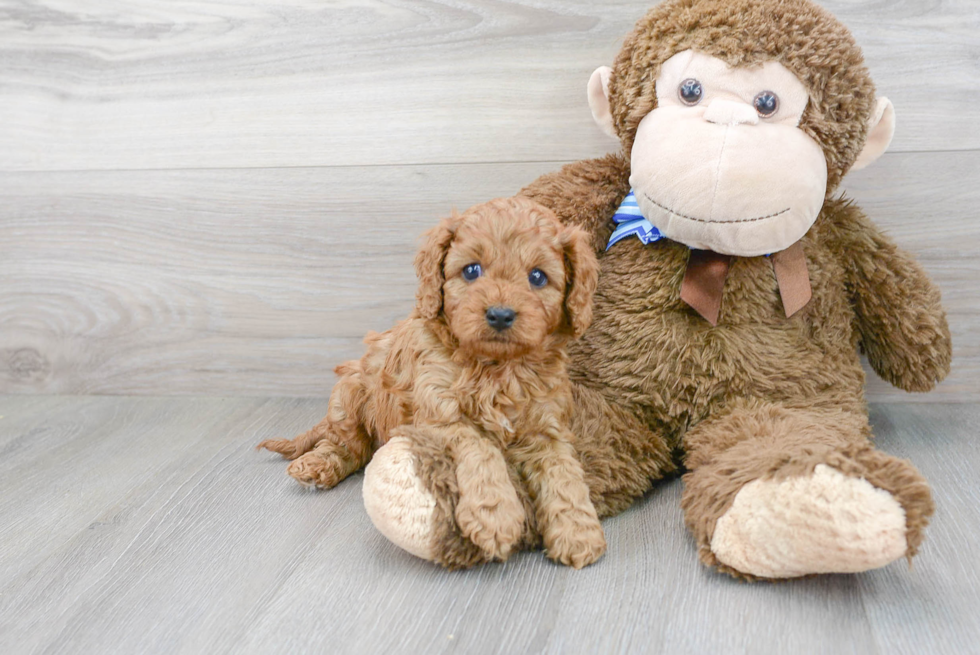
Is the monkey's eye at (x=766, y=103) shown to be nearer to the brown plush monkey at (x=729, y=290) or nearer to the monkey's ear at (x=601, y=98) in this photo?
the brown plush monkey at (x=729, y=290)

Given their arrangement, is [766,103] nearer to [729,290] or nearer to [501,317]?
[729,290]

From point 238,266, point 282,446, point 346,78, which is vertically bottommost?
point 282,446

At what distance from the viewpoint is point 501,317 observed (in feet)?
2.97

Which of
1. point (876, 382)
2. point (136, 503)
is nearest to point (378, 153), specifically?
point (136, 503)

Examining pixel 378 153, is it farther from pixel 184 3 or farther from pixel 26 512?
pixel 26 512

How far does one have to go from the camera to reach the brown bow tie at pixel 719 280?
113 cm

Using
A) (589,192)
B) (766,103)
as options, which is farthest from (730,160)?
(589,192)

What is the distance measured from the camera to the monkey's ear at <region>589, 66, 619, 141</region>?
1.19m

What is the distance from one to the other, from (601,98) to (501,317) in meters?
0.48

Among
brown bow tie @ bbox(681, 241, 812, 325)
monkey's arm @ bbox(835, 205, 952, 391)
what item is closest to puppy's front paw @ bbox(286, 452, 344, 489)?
brown bow tie @ bbox(681, 241, 812, 325)

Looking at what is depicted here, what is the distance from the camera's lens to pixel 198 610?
90cm

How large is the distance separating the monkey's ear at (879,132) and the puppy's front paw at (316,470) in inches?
34.3

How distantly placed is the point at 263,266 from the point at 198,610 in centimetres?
81

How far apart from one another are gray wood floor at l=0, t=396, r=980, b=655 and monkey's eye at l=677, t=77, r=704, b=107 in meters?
0.55
